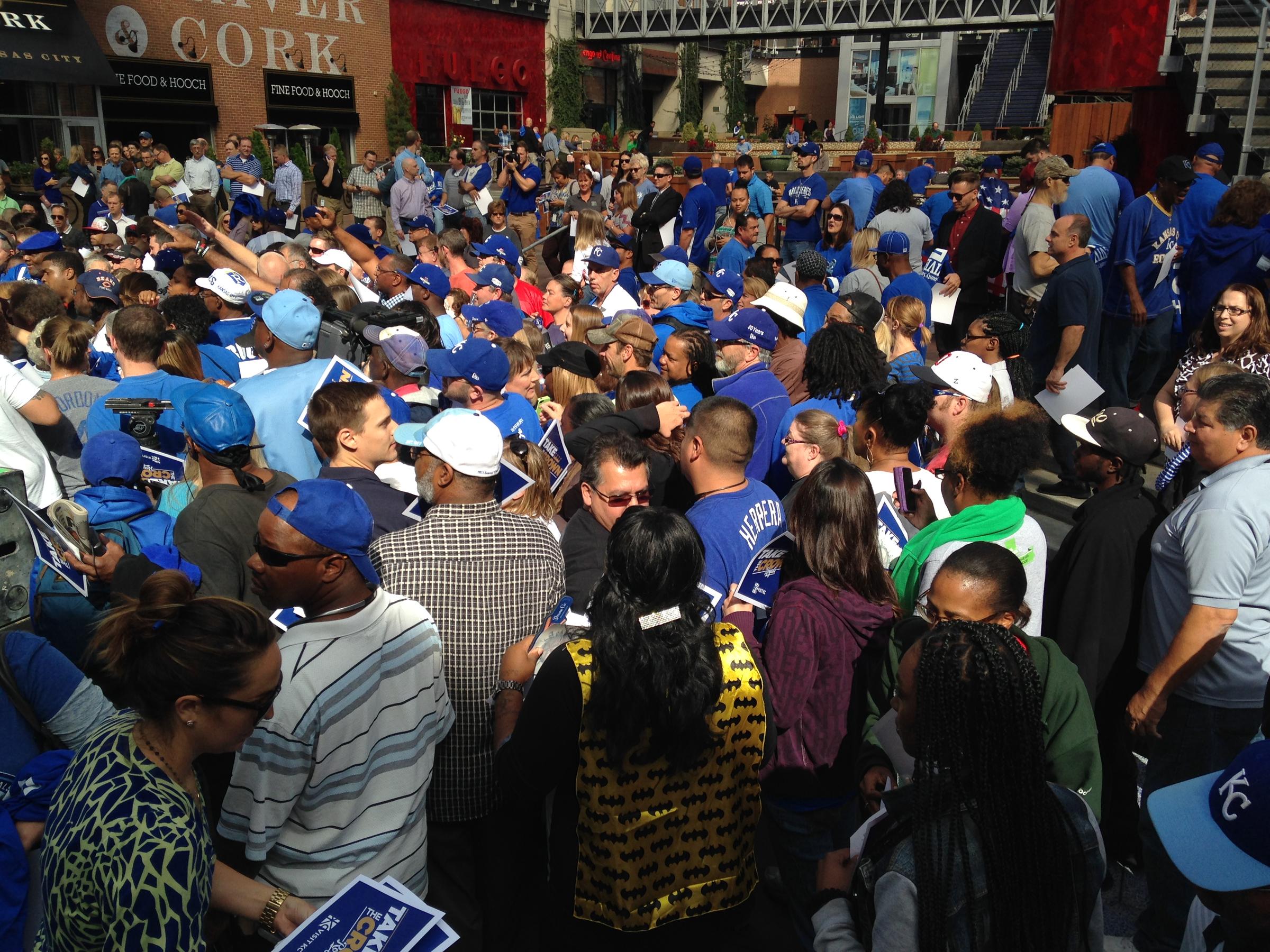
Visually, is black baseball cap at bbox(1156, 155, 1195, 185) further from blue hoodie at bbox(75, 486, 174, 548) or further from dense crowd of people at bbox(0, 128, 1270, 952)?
blue hoodie at bbox(75, 486, 174, 548)

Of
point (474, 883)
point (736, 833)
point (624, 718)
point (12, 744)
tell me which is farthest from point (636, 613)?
point (12, 744)

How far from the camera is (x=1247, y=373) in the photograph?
3531mm

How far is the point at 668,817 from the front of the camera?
8.14 feet

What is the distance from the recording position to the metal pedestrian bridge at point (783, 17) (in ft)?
105

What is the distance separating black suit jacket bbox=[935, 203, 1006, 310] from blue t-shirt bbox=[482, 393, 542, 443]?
6246 mm

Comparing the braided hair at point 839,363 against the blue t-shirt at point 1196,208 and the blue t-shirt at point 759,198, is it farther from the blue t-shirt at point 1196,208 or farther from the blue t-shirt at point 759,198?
the blue t-shirt at point 759,198

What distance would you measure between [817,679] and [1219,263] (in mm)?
6776

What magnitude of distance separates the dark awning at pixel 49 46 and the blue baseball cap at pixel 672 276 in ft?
65.4

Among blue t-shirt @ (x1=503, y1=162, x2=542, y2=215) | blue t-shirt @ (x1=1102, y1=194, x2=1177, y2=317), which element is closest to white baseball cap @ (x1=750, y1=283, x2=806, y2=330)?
blue t-shirt @ (x1=1102, y1=194, x2=1177, y2=317)

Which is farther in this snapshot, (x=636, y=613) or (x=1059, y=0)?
(x=1059, y=0)

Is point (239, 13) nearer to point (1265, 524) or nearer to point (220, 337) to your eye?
point (220, 337)

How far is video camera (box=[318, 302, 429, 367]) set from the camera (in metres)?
5.85

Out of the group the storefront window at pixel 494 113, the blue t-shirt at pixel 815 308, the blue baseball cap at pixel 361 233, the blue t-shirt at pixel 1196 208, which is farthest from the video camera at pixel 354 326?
the storefront window at pixel 494 113

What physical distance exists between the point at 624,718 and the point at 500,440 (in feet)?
4.13
